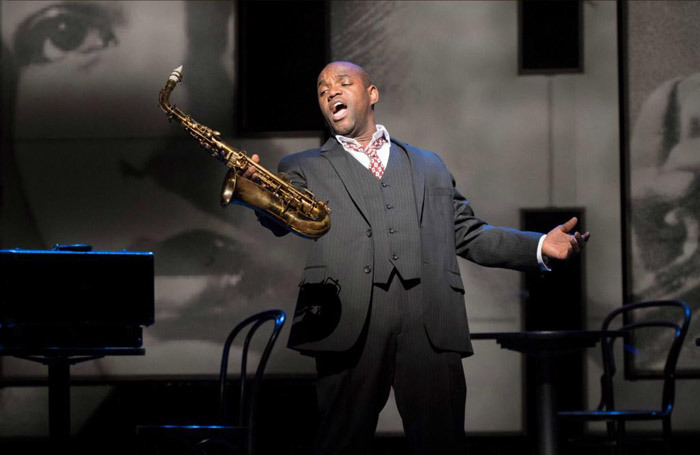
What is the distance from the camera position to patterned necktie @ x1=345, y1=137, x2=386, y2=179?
2936mm

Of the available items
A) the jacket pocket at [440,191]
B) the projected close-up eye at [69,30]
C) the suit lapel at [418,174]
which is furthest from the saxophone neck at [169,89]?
the projected close-up eye at [69,30]

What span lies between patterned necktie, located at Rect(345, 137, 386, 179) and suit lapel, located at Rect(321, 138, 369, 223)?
0.15 feet

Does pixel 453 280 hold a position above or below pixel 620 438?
above

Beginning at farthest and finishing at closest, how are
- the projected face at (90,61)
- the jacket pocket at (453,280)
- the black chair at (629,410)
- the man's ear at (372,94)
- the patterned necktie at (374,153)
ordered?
the projected face at (90,61) < the black chair at (629,410) < the man's ear at (372,94) < the patterned necktie at (374,153) < the jacket pocket at (453,280)

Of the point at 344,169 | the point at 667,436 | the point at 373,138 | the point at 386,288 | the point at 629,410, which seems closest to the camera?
the point at 386,288

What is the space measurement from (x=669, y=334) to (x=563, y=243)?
7.00 ft

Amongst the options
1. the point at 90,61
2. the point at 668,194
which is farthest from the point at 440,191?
the point at 90,61

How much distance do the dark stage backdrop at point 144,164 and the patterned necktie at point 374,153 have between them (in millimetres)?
1846

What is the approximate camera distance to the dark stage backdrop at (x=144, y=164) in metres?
4.84

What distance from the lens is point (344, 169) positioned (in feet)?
9.49

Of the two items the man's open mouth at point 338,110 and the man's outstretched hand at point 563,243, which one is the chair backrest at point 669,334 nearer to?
the man's outstretched hand at point 563,243

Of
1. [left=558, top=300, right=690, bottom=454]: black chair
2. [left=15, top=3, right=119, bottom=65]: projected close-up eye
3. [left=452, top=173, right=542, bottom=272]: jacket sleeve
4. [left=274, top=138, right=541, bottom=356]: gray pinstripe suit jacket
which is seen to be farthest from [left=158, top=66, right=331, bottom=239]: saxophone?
[left=15, top=3, right=119, bottom=65]: projected close-up eye

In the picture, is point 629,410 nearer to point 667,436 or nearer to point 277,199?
point 667,436

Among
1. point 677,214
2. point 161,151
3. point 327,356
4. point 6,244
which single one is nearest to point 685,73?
point 677,214
